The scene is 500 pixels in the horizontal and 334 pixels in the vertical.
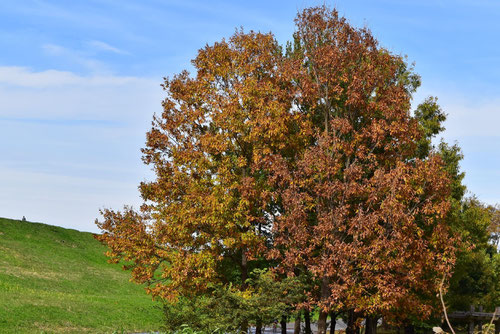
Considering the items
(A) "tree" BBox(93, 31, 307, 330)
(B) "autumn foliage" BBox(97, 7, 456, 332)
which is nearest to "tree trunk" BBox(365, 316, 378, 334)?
(B) "autumn foliage" BBox(97, 7, 456, 332)

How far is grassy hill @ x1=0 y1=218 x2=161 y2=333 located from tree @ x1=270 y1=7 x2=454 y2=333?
6.98 meters

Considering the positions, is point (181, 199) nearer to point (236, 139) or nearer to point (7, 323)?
point (236, 139)

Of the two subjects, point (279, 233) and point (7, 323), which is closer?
point (279, 233)

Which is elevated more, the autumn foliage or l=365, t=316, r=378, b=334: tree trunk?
the autumn foliage

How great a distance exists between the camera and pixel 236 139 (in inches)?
964

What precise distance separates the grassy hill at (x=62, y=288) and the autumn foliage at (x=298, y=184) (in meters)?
3.85

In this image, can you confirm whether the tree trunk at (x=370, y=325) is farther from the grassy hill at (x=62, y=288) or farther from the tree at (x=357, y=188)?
the grassy hill at (x=62, y=288)

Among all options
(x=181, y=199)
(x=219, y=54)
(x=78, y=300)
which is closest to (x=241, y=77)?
(x=219, y=54)

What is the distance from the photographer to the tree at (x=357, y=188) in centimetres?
2216

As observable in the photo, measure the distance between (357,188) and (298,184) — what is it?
2602 millimetres

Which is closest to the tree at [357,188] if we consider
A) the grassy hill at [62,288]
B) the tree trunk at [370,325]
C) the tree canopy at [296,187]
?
the tree canopy at [296,187]

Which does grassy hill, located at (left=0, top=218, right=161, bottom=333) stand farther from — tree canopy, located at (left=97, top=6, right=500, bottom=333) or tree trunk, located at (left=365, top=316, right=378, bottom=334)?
tree trunk, located at (left=365, top=316, right=378, bottom=334)

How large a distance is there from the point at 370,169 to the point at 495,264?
27.6m

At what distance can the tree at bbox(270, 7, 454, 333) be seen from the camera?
22156 millimetres
